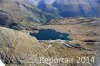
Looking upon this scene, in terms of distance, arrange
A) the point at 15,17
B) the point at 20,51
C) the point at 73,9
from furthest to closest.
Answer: the point at 73,9 → the point at 15,17 → the point at 20,51

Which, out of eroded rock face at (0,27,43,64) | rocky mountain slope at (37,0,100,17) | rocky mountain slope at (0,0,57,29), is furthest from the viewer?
rocky mountain slope at (37,0,100,17)

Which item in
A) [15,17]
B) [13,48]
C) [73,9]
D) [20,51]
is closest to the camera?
[13,48]

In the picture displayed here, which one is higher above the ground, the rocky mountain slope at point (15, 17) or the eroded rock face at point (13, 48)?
the eroded rock face at point (13, 48)

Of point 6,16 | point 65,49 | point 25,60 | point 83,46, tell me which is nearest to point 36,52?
point 25,60

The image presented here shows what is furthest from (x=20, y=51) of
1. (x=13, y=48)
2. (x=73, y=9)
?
(x=73, y=9)

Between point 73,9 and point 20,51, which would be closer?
point 20,51

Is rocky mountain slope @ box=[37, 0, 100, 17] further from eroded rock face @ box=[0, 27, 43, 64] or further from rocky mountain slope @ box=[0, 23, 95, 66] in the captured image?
eroded rock face @ box=[0, 27, 43, 64]

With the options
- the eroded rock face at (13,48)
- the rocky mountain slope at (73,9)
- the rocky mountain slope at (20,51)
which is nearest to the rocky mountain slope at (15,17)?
the rocky mountain slope at (73,9)

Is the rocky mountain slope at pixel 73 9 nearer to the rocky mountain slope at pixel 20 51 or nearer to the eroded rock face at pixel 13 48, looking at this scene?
the rocky mountain slope at pixel 20 51

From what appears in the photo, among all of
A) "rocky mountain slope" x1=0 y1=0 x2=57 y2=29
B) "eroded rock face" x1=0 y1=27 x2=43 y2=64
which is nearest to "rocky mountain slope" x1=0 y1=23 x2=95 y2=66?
"eroded rock face" x1=0 y1=27 x2=43 y2=64

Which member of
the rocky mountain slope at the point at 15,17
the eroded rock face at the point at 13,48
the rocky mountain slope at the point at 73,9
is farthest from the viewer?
the rocky mountain slope at the point at 73,9

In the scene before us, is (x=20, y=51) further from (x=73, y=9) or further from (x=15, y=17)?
(x=73, y=9)
